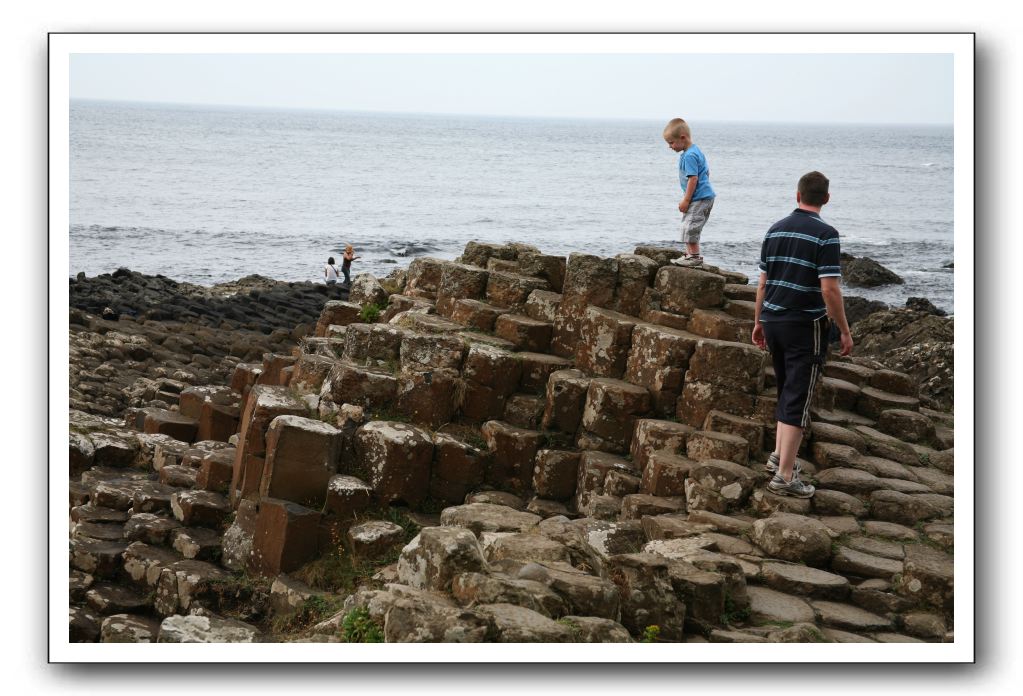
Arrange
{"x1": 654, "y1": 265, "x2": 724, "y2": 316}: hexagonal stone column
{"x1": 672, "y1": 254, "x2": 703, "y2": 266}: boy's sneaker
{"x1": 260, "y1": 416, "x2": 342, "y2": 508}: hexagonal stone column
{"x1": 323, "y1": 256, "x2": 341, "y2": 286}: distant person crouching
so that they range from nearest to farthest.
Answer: {"x1": 260, "y1": 416, "x2": 342, "y2": 508}: hexagonal stone column < {"x1": 654, "y1": 265, "x2": 724, "y2": 316}: hexagonal stone column < {"x1": 672, "y1": 254, "x2": 703, "y2": 266}: boy's sneaker < {"x1": 323, "y1": 256, "x2": 341, "y2": 286}: distant person crouching

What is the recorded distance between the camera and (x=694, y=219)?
11633mm

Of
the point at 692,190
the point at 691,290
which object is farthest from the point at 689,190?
the point at 691,290

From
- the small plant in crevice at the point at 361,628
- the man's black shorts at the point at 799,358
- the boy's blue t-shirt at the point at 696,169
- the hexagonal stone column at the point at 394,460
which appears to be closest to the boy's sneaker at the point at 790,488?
the man's black shorts at the point at 799,358

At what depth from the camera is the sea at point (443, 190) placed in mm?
14898

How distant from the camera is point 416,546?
25.1 ft

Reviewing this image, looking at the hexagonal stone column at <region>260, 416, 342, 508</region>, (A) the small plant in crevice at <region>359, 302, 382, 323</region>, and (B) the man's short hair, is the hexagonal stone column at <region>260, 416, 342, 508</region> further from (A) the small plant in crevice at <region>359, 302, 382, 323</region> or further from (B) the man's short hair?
(B) the man's short hair

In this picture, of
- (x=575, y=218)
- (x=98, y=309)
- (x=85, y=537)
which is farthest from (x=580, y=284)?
(x=575, y=218)

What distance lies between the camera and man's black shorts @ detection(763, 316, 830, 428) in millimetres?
8977

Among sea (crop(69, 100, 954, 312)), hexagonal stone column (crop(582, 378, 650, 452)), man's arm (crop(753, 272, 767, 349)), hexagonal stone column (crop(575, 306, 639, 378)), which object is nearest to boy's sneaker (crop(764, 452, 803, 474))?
man's arm (crop(753, 272, 767, 349))

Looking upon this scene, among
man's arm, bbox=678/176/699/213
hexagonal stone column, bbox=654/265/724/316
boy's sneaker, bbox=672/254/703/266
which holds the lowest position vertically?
hexagonal stone column, bbox=654/265/724/316

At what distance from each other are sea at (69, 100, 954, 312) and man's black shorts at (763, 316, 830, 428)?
62.2 inches

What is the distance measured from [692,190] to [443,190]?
118ft

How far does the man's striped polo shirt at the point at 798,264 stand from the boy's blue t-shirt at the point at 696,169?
8.15 ft
